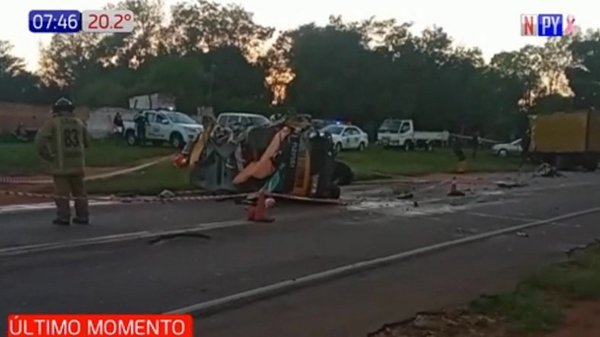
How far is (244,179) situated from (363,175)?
1216 centimetres

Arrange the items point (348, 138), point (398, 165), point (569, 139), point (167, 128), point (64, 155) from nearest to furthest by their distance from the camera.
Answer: point (64, 155), point (398, 165), point (167, 128), point (569, 139), point (348, 138)

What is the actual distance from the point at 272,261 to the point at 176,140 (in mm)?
30055

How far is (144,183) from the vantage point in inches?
903

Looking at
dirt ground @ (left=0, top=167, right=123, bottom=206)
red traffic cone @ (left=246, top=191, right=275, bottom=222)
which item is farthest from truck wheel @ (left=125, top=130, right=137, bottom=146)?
red traffic cone @ (left=246, top=191, right=275, bottom=222)

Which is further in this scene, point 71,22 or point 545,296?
point 71,22

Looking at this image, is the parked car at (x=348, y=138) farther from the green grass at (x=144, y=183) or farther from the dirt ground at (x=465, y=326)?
the dirt ground at (x=465, y=326)

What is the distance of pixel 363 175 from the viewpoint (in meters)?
31.4

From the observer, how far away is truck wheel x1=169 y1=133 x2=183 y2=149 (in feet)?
133

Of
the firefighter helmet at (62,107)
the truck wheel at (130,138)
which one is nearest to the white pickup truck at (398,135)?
the truck wheel at (130,138)

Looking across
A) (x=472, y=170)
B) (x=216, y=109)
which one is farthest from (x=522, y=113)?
(x=472, y=170)

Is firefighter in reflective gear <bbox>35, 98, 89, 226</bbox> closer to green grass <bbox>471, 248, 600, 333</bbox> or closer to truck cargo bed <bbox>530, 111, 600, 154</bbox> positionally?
green grass <bbox>471, 248, 600, 333</bbox>

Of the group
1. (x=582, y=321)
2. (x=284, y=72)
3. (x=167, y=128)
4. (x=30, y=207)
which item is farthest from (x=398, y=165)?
(x=284, y=72)

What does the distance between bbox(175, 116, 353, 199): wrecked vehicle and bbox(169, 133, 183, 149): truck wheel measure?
2008cm

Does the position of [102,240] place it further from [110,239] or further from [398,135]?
[398,135]
